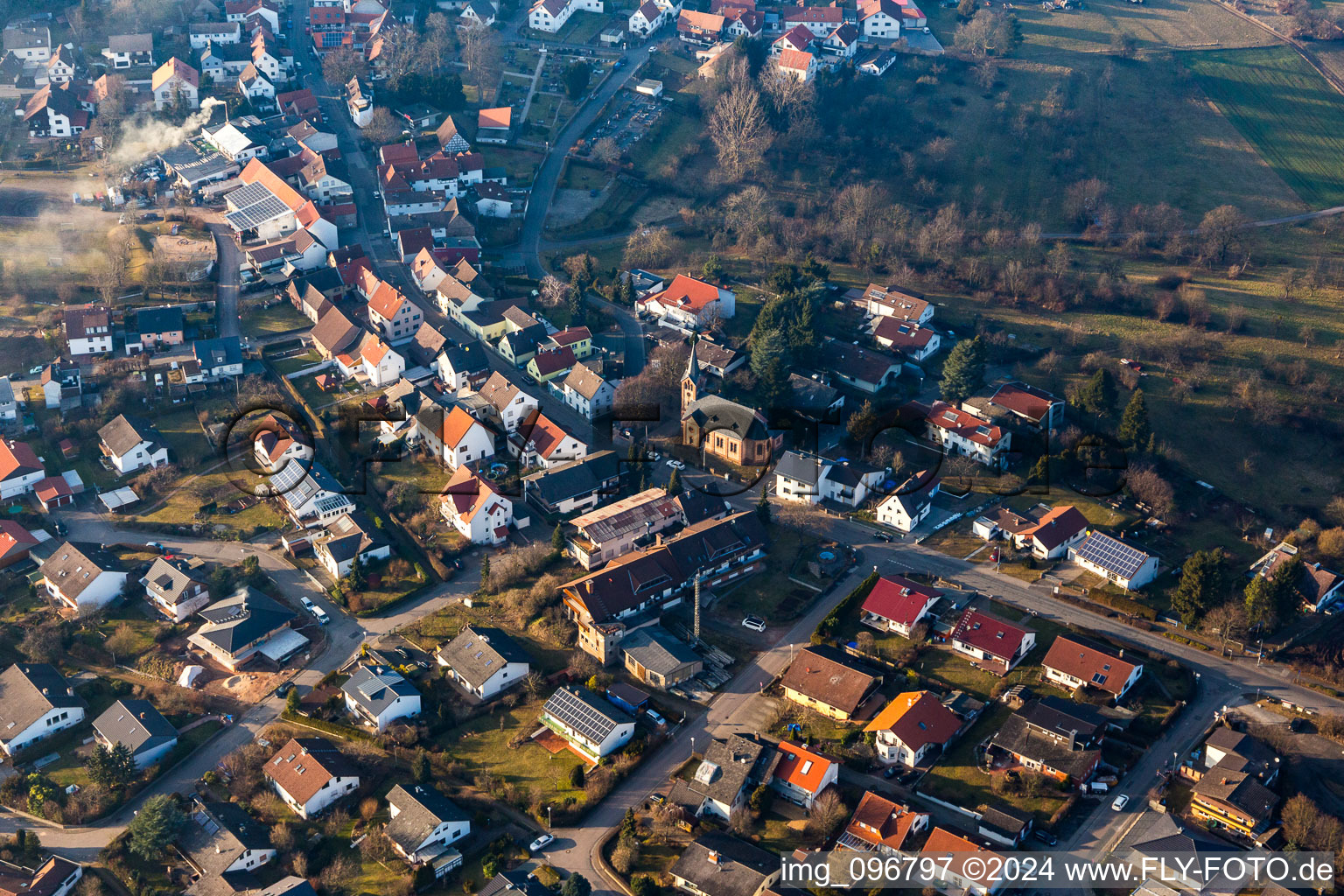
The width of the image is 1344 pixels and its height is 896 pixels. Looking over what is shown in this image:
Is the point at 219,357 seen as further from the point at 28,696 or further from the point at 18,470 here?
the point at 28,696

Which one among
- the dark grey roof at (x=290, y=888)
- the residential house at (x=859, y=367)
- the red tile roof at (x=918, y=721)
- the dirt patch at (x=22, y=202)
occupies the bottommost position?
the dark grey roof at (x=290, y=888)

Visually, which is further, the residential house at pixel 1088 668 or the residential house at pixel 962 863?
the residential house at pixel 1088 668

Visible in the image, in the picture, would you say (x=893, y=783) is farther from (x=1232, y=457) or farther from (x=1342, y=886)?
(x=1232, y=457)

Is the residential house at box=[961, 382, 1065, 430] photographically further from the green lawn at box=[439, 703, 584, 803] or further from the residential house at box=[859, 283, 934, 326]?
the green lawn at box=[439, 703, 584, 803]

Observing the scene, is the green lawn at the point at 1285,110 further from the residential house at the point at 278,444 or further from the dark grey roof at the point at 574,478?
the residential house at the point at 278,444

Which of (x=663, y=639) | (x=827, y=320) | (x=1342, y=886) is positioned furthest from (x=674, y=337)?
(x=1342, y=886)

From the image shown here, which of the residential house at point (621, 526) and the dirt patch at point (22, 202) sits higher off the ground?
the dirt patch at point (22, 202)

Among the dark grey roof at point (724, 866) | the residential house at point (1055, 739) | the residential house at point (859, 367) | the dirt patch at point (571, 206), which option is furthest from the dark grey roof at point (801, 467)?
the dirt patch at point (571, 206)

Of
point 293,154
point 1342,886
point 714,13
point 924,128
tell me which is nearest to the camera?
point 1342,886
